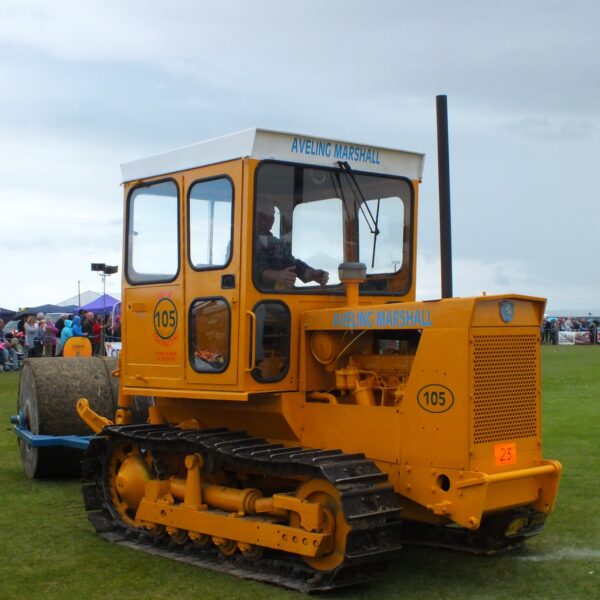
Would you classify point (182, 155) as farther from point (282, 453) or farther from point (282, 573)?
point (282, 573)

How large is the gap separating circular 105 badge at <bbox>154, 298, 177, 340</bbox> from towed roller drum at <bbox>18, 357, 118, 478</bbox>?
8.83ft

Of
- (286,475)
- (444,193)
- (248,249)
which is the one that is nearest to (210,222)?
(248,249)

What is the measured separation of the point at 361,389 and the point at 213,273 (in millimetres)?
1425

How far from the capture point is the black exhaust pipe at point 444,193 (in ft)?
32.9

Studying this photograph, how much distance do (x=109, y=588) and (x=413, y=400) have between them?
2390 mm

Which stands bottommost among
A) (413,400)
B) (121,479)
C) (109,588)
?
(109,588)

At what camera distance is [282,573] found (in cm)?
679

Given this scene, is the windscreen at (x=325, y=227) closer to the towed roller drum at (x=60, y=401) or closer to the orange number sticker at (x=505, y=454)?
the orange number sticker at (x=505, y=454)

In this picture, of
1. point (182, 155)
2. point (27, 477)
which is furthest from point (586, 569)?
point (27, 477)

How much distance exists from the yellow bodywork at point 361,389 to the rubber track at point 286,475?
0.20 m

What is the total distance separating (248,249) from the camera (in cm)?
725

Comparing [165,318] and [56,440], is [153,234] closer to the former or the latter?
[165,318]

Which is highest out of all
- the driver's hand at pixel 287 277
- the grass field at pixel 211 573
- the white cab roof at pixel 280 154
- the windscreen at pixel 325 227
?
the white cab roof at pixel 280 154

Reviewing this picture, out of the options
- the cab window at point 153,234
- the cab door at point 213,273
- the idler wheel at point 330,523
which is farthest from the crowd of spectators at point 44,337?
the idler wheel at point 330,523
